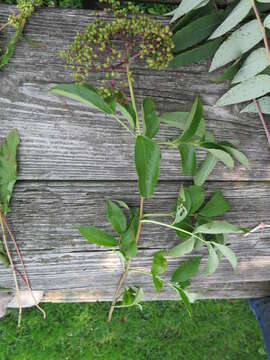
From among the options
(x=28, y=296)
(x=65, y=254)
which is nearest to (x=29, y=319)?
(x=28, y=296)

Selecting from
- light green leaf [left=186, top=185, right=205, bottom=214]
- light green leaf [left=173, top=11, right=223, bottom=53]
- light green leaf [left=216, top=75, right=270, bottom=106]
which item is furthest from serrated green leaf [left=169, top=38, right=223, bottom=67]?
light green leaf [left=186, top=185, right=205, bottom=214]

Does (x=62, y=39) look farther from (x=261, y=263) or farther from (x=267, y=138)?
A: (x=261, y=263)

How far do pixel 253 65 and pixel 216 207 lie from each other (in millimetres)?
424

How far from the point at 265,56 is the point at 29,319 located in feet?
4.89

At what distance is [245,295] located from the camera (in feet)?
5.39

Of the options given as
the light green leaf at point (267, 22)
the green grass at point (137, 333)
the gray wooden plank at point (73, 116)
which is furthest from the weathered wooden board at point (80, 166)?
the green grass at point (137, 333)

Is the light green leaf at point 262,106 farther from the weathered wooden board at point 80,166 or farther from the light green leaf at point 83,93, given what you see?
the light green leaf at point 83,93

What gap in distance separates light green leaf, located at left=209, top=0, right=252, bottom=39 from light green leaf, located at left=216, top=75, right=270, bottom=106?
5.9 inches

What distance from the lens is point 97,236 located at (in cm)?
108

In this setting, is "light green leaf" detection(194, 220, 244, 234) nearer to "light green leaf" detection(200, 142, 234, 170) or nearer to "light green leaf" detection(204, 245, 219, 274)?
"light green leaf" detection(204, 245, 219, 274)

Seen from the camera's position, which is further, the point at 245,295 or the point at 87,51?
the point at 245,295

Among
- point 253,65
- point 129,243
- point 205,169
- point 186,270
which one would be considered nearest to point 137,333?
point 186,270

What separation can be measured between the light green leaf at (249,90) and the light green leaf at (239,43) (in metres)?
0.08

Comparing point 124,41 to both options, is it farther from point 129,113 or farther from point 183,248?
point 183,248
